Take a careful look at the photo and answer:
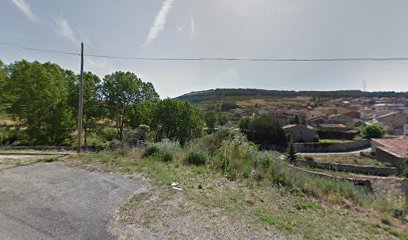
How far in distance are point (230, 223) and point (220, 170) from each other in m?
3.37

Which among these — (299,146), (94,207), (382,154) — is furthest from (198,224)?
(299,146)

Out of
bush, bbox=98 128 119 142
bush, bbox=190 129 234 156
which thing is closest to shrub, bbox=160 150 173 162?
bush, bbox=190 129 234 156

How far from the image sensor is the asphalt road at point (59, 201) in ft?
12.1

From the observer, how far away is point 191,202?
491 centimetres

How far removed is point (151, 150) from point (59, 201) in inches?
174

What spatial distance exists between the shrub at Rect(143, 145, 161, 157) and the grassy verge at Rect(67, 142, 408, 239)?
14 centimetres

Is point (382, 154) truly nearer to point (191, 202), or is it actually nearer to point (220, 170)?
point (220, 170)

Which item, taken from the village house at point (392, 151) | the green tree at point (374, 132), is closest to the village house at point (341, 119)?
the green tree at point (374, 132)

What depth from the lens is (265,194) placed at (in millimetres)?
5680

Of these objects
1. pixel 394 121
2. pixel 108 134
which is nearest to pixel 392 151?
pixel 108 134

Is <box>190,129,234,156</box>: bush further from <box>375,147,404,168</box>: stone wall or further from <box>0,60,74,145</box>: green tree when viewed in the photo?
<box>375,147,404,168</box>: stone wall

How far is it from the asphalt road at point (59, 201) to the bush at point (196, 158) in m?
2.37

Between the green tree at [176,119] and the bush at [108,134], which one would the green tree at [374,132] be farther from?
the bush at [108,134]

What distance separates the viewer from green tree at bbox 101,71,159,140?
27.5 meters
